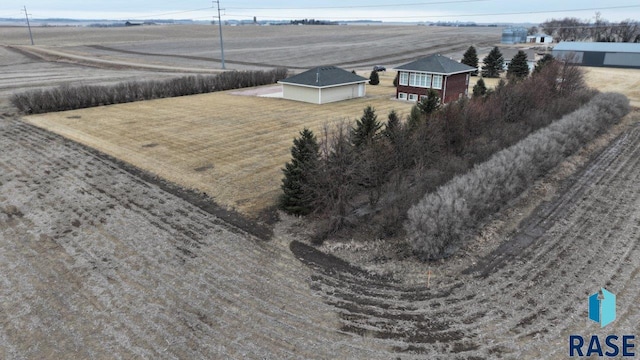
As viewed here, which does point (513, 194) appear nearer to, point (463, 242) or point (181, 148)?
point (463, 242)

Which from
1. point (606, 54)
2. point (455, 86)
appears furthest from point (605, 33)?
point (455, 86)

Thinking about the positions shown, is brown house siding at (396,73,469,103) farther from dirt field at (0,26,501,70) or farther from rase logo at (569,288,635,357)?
dirt field at (0,26,501,70)

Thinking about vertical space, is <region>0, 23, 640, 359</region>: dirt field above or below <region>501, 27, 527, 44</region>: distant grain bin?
below

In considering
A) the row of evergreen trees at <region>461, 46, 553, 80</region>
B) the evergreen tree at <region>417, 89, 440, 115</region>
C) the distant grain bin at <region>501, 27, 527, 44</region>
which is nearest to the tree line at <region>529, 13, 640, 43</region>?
the distant grain bin at <region>501, 27, 527, 44</region>

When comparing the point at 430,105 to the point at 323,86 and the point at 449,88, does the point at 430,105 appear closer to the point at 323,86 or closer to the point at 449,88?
the point at 323,86

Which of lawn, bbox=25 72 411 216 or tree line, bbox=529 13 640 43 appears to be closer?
lawn, bbox=25 72 411 216

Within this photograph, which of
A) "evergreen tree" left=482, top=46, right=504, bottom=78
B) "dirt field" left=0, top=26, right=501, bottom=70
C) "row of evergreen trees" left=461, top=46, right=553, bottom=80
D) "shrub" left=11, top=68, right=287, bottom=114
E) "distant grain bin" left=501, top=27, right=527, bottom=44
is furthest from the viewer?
"distant grain bin" left=501, top=27, right=527, bottom=44
